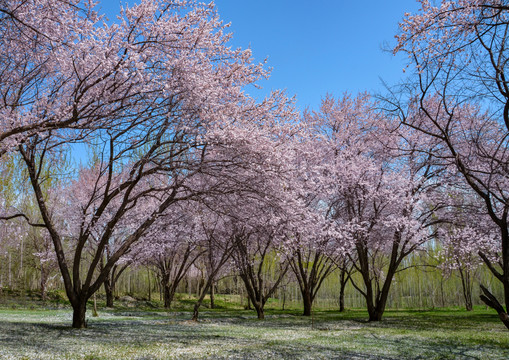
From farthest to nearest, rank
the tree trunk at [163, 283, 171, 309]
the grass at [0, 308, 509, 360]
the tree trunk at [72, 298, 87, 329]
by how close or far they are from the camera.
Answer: the tree trunk at [163, 283, 171, 309], the tree trunk at [72, 298, 87, 329], the grass at [0, 308, 509, 360]

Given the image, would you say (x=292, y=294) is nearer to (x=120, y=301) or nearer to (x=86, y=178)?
(x=120, y=301)

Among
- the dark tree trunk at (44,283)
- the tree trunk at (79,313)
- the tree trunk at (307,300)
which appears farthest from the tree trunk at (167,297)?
the tree trunk at (79,313)

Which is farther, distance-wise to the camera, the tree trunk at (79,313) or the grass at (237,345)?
the tree trunk at (79,313)

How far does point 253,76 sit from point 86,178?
25044 mm

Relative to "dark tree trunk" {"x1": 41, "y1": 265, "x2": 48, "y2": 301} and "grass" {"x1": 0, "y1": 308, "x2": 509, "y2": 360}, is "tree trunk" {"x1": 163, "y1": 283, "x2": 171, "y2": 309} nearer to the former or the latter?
"dark tree trunk" {"x1": 41, "y1": 265, "x2": 48, "y2": 301}

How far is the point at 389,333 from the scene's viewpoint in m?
14.7

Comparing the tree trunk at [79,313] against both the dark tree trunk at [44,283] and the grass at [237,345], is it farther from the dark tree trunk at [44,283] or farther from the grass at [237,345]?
the dark tree trunk at [44,283]

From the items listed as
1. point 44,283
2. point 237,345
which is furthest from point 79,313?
point 44,283

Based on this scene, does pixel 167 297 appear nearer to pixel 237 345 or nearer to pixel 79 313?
pixel 79 313

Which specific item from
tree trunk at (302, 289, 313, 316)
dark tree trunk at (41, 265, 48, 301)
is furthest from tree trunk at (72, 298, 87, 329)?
dark tree trunk at (41, 265, 48, 301)

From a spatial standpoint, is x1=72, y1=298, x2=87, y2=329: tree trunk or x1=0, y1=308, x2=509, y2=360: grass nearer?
x1=0, y1=308, x2=509, y2=360: grass

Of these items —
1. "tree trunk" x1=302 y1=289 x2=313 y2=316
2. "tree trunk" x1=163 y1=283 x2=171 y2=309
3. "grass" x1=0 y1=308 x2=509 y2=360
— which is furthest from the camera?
"tree trunk" x1=163 y1=283 x2=171 y2=309

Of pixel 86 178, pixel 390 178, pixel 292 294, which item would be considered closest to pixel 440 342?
pixel 390 178

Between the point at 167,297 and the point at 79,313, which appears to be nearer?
the point at 79,313
